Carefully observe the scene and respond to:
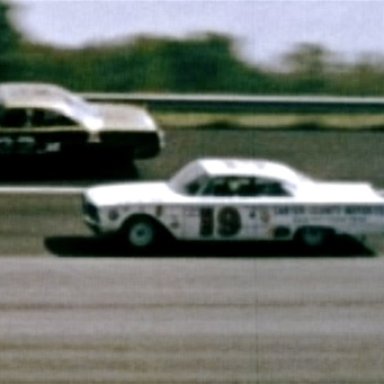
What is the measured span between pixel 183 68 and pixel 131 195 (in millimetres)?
13471

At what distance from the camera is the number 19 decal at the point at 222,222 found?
19125 mm

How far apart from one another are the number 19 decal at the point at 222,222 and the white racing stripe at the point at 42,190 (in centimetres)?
361

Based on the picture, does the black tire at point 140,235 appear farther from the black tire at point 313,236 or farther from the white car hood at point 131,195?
the black tire at point 313,236

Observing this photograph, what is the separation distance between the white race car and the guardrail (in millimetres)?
7146

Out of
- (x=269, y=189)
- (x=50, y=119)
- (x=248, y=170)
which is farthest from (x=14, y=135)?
(x=269, y=189)

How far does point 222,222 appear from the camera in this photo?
1919 centimetres

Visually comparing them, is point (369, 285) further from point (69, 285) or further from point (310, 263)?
point (69, 285)

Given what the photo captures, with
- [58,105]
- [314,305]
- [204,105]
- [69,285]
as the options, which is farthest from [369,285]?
[204,105]

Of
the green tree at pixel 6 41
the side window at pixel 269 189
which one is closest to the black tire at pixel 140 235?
the side window at pixel 269 189

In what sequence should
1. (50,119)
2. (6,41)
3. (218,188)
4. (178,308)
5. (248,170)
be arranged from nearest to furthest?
(178,308)
(218,188)
(248,170)
(50,119)
(6,41)

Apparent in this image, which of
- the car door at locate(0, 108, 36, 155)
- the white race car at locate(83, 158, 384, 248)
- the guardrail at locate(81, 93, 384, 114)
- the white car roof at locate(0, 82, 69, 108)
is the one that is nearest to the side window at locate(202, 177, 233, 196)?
the white race car at locate(83, 158, 384, 248)

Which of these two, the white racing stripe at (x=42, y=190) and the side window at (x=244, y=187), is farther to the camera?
the white racing stripe at (x=42, y=190)

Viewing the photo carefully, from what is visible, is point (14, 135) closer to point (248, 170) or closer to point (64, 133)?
point (64, 133)

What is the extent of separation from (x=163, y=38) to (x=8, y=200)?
1198cm
